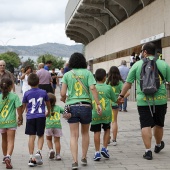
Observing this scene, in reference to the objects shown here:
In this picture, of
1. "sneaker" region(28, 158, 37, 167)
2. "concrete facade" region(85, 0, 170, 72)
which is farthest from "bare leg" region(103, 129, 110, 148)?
"concrete facade" region(85, 0, 170, 72)

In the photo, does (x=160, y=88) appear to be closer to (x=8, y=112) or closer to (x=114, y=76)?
(x=114, y=76)

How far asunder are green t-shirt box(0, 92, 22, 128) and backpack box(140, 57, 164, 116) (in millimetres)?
2021

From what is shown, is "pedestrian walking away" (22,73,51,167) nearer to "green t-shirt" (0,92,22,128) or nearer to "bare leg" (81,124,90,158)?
"green t-shirt" (0,92,22,128)

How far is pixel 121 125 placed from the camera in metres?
13.3

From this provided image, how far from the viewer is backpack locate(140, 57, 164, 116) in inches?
316

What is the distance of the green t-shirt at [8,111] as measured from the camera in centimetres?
775

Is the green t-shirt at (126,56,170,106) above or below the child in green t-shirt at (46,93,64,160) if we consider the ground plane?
above

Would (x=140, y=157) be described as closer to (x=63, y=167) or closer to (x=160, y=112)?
(x=160, y=112)

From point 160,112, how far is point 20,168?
2529 millimetres

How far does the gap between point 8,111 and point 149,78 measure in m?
2.31

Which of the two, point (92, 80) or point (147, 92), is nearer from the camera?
point (92, 80)

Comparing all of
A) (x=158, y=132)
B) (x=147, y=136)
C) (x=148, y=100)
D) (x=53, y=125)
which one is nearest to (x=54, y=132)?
(x=53, y=125)

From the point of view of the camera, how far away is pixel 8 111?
7770 mm

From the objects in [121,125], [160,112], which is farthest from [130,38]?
[160,112]
